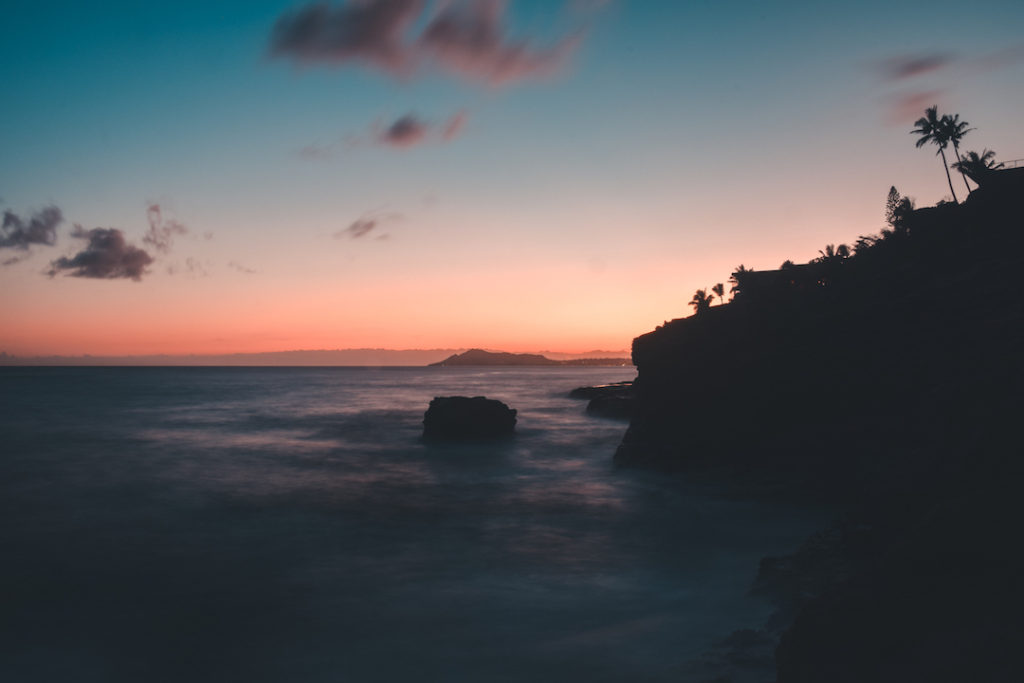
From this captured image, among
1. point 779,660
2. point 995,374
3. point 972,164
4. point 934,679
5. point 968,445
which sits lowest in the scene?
point 779,660

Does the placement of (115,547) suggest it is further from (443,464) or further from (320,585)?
(443,464)

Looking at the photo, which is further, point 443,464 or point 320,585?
point 443,464

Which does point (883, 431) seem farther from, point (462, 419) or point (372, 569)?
point (462, 419)

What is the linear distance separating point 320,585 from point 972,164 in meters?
50.5

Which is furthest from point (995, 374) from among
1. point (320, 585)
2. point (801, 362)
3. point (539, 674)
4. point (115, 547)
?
point (115, 547)

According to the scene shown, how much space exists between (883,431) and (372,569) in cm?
1806

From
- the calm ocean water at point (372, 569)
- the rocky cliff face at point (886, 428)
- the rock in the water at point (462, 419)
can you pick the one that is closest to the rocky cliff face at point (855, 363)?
the rocky cliff face at point (886, 428)

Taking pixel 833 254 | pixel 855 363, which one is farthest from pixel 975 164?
pixel 855 363

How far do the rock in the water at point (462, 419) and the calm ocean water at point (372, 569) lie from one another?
17.7ft

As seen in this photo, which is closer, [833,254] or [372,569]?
[372,569]

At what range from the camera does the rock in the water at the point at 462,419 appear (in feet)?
122

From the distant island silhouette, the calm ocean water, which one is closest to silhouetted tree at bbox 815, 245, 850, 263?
the distant island silhouette

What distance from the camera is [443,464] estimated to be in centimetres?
2983

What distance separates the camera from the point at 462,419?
36969 mm
